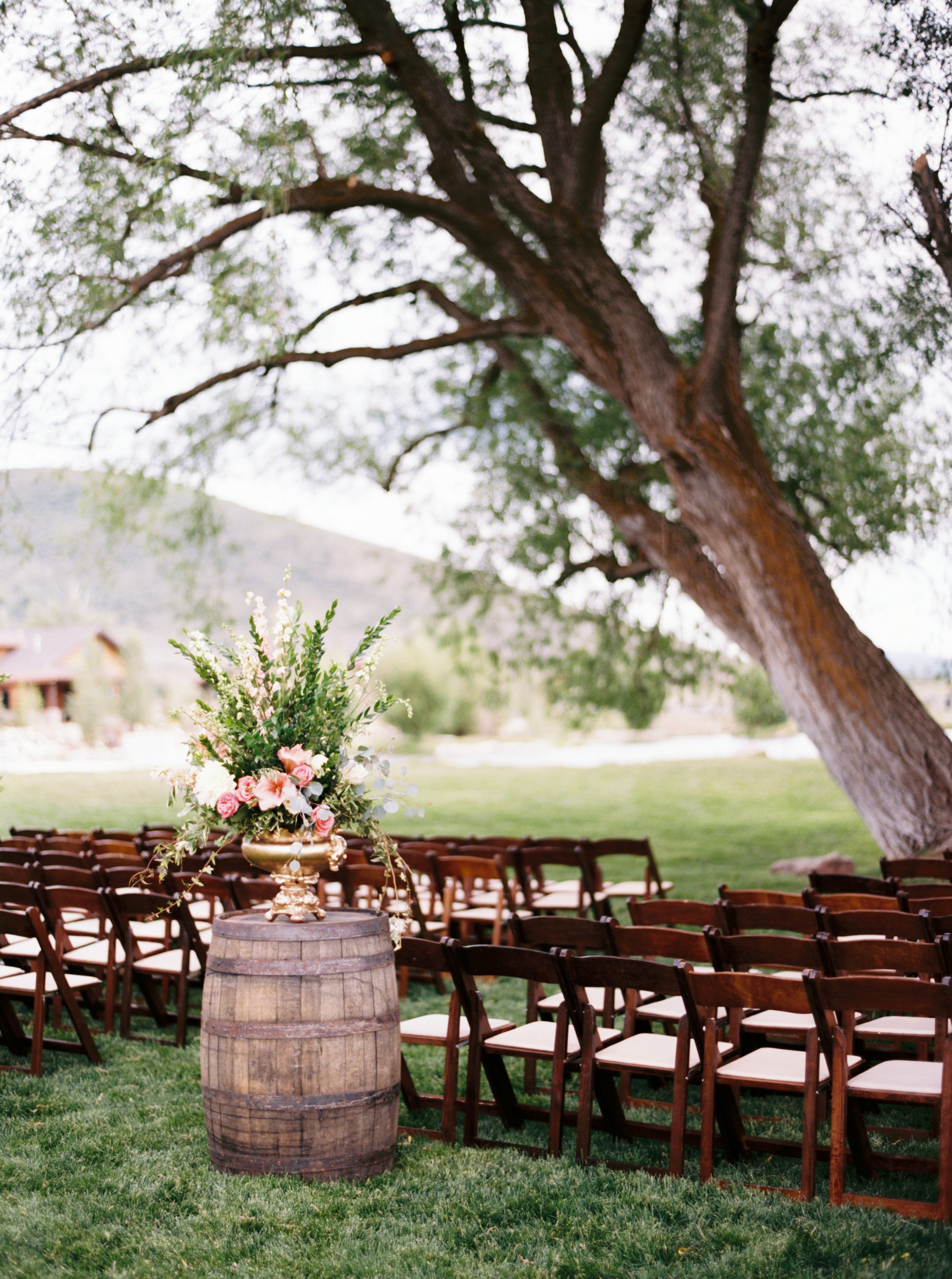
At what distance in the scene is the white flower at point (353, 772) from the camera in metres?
4.46

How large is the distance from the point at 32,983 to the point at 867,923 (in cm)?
385

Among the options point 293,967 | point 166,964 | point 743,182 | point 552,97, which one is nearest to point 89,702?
point 552,97

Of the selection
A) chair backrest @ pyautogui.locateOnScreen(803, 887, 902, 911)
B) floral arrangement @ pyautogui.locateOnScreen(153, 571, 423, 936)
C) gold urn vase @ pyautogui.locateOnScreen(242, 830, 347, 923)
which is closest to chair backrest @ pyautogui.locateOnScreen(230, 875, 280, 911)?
floral arrangement @ pyautogui.locateOnScreen(153, 571, 423, 936)

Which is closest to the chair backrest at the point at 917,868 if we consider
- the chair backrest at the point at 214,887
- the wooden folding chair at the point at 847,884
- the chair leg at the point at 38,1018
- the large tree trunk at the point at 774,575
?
the wooden folding chair at the point at 847,884

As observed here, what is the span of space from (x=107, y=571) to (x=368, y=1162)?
33.9 feet

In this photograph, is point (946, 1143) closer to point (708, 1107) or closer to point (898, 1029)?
point (708, 1107)

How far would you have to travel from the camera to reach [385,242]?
41.9 feet

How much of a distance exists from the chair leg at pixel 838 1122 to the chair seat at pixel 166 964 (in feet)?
11.3

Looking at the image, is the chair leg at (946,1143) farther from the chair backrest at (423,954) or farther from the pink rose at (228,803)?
the pink rose at (228,803)

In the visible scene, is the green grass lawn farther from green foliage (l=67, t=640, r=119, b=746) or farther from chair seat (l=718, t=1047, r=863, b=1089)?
green foliage (l=67, t=640, r=119, b=746)

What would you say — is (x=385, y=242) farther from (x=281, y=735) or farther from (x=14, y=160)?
(x=281, y=735)

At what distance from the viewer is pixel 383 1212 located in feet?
12.7

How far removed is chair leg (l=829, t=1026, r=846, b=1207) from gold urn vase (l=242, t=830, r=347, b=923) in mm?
1857

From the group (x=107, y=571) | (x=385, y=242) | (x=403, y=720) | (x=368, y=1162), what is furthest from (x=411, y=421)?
(x=403, y=720)
